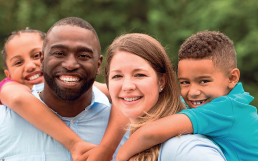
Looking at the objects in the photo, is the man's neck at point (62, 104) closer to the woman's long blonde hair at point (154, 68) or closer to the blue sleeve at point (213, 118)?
the woman's long blonde hair at point (154, 68)

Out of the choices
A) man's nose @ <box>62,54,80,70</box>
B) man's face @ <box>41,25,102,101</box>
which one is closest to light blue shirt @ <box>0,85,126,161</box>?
man's face @ <box>41,25,102,101</box>

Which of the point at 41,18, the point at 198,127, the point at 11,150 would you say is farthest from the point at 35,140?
the point at 41,18

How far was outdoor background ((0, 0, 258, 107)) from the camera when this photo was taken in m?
7.25

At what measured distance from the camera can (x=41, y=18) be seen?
27.6ft

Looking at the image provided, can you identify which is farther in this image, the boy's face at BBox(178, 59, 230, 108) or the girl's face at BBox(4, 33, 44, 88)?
the girl's face at BBox(4, 33, 44, 88)

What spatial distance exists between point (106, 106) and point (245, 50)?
5.59 meters

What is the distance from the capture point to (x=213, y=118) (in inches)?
77.6

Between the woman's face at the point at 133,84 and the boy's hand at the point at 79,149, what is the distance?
18.8 inches

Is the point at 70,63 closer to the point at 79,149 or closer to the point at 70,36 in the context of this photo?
the point at 70,36

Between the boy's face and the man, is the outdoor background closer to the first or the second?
the boy's face

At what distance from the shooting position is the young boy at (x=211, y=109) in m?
1.92

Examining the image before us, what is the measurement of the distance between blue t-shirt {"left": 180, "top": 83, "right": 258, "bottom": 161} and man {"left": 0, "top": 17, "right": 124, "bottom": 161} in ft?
3.21

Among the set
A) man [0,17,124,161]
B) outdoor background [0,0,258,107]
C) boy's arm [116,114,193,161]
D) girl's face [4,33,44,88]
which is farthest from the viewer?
outdoor background [0,0,258,107]

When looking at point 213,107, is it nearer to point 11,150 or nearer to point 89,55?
point 89,55
